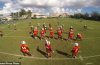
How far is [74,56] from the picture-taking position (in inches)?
1164

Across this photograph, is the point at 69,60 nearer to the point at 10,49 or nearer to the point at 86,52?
the point at 86,52

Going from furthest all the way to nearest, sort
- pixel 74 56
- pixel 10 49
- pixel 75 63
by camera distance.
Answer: pixel 10 49 < pixel 74 56 < pixel 75 63

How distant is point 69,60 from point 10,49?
10.4 metres

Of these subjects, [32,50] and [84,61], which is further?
[32,50]

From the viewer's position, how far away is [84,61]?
2788 centimetres

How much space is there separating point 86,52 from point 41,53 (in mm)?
6119

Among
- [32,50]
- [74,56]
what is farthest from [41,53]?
[74,56]

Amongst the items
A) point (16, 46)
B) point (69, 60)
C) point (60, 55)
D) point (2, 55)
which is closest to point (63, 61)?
point (69, 60)

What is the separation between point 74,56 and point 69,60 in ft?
4.56

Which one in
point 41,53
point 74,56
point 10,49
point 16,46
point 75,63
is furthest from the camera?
point 16,46

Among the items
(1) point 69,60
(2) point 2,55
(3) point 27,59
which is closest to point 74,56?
(1) point 69,60

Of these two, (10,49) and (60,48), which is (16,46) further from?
(60,48)

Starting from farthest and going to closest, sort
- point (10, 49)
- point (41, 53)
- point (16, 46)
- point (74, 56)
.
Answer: point (16, 46) < point (10, 49) < point (41, 53) < point (74, 56)

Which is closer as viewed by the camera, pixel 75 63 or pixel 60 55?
pixel 75 63
